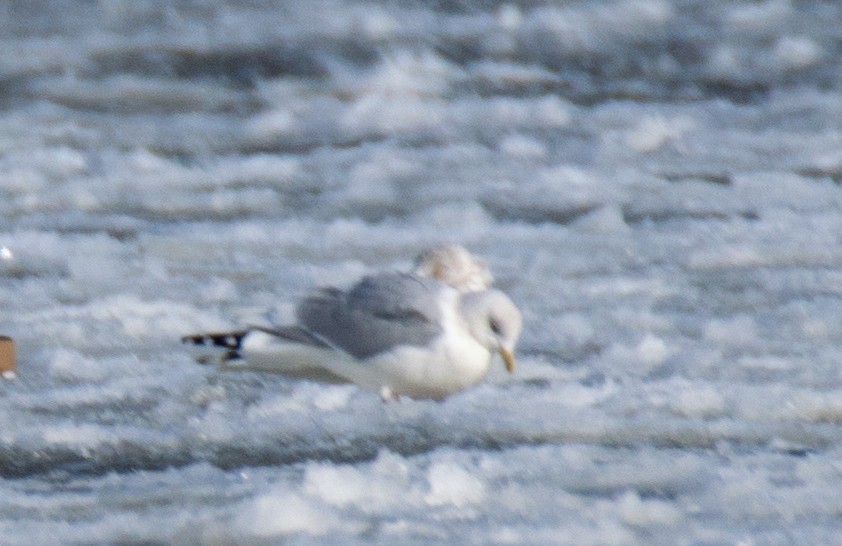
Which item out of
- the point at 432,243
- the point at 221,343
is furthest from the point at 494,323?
the point at 432,243

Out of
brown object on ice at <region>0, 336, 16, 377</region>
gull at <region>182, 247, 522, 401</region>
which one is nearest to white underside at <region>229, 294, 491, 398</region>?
gull at <region>182, 247, 522, 401</region>

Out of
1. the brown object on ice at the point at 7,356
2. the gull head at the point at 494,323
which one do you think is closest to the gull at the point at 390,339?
the gull head at the point at 494,323

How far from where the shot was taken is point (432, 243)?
20.1 ft

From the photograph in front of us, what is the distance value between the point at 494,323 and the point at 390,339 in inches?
9.8

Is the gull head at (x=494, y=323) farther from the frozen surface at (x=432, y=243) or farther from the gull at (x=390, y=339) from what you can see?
the frozen surface at (x=432, y=243)

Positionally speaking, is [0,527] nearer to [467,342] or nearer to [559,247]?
[467,342]

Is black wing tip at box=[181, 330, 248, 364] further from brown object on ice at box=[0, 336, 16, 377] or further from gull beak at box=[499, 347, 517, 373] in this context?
gull beak at box=[499, 347, 517, 373]

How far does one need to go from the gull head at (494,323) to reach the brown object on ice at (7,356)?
115cm

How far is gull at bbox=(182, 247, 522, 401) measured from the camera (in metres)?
4.20

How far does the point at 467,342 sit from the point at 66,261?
2.03m

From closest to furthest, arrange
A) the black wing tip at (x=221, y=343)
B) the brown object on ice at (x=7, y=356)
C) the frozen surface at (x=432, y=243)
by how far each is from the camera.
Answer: the frozen surface at (x=432, y=243), the black wing tip at (x=221, y=343), the brown object on ice at (x=7, y=356)

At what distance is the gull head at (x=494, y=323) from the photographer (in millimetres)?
4180

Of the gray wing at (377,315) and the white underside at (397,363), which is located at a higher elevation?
the gray wing at (377,315)

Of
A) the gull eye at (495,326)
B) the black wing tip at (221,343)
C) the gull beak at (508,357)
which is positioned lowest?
the black wing tip at (221,343)
